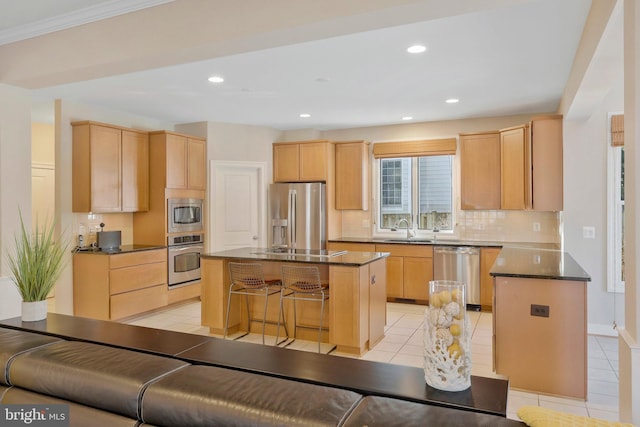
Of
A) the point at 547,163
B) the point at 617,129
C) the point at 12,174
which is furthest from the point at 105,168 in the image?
the point at 617,129

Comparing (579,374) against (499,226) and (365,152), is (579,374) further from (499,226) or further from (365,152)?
(365,152)

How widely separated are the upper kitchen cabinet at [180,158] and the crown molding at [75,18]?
2504mm

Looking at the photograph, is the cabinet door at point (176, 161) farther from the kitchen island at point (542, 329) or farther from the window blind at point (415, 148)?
the kitchen island at point (542, 329)

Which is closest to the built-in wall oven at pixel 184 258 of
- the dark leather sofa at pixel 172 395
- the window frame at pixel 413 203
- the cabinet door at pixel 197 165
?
the cabinet door at pixel 197 165

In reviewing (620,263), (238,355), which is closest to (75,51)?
(238,355)

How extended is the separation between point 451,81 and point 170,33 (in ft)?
9.44

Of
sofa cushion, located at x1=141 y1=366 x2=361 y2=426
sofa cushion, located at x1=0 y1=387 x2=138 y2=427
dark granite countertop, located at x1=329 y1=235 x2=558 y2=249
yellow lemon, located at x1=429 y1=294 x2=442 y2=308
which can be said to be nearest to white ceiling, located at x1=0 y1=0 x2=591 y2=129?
yellow lemon, located at x1=429 y1=294 x2=442 y2=308

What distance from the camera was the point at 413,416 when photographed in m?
1.21

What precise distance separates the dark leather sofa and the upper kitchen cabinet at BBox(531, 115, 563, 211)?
4369mm

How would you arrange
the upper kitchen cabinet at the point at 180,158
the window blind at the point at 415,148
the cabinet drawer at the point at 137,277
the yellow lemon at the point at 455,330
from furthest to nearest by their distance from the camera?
→ the window blind at the point at 415,148 < the upper kitchen cabinet at the point at 180,158 < the cabinet drawer at the point at 137,277 < the yellow lemon at the point at 455,330

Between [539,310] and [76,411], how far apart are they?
9.94 feet

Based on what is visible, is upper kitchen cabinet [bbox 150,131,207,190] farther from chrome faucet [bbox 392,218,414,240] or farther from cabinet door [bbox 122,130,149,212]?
chrome faucet [bbox 392,218,414,240]

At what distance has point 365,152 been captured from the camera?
682 cm

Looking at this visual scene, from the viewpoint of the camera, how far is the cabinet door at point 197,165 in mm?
6156
